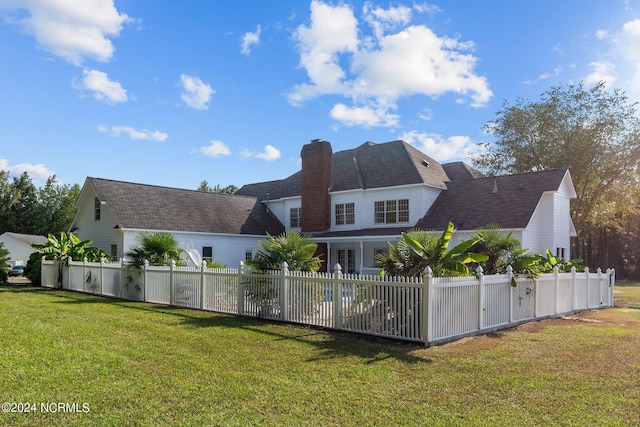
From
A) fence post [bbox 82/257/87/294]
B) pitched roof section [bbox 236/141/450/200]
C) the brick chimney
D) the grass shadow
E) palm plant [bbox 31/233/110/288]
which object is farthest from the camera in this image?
the brick chimney

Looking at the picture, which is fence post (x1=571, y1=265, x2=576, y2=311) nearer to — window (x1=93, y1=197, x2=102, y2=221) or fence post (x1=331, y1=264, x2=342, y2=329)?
fence post (x1=331, y1=264, x2=342, y2=329)

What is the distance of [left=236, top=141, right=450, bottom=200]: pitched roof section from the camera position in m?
27.1

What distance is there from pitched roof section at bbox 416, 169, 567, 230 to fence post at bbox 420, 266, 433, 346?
13.7m

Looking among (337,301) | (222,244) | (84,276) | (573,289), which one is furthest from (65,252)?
(573,289)

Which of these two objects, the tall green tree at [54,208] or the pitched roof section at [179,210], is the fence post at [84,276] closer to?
the pitched roof section at [179,210]

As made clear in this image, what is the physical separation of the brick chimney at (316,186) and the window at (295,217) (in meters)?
1.36

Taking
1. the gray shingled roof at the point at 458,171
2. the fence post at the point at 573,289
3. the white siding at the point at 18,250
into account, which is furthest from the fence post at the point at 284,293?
the white siding at the point at 18,250

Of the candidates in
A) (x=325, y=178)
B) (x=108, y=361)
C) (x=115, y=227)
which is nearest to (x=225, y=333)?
(x=108, y=361)

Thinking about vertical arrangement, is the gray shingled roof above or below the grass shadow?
above

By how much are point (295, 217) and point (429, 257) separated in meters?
21.3

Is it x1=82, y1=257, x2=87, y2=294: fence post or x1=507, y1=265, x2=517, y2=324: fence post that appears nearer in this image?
x1=507, y1=265, x2=517, y2=324: fence post

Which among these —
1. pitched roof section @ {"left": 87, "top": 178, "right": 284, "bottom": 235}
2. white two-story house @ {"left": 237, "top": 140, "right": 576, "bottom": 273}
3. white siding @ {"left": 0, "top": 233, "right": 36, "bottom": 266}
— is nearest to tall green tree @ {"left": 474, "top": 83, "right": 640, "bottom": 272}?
white two-story house @ {"left": 237, "top": 140, "right": 576, "bottom": 273}

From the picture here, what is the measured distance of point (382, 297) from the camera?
33.6 feet

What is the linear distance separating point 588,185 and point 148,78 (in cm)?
3305
